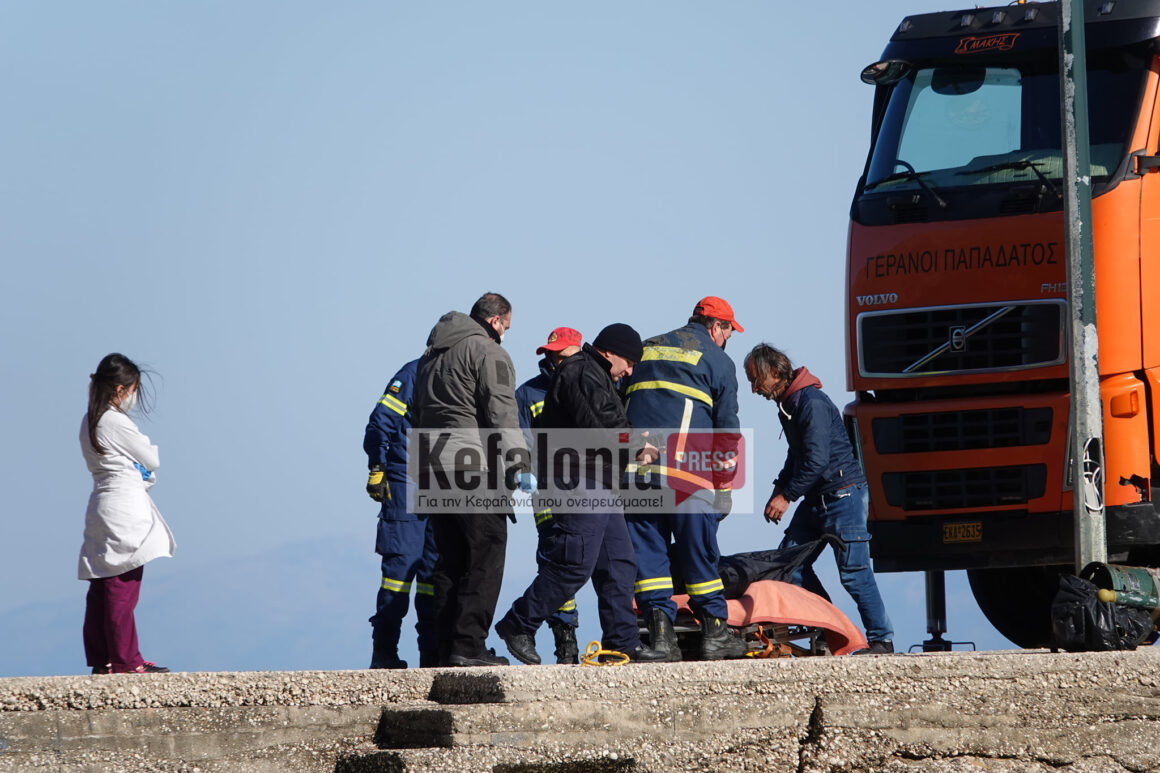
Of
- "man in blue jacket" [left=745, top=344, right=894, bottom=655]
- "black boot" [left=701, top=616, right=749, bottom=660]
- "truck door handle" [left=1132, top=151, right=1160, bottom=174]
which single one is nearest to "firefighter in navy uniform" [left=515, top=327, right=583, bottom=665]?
"black boot" [left=701, top=616, right=749, bottom=660]

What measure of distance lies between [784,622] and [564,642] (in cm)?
132

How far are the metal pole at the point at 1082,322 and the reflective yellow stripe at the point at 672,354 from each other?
2025 millimetres

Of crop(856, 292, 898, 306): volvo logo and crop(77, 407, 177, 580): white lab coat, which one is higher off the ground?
crop(856, 292, 898, 306): volvo logo

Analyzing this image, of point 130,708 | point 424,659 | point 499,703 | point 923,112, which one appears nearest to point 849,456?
point 923,112

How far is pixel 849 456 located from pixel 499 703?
179 inches

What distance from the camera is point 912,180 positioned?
850 centimetres

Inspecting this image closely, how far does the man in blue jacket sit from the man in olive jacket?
2.36 m

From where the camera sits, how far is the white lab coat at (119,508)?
666cm

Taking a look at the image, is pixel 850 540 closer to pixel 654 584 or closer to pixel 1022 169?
pixel 654 584

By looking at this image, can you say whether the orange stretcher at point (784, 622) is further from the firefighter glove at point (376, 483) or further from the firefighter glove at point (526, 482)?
the firefighter glove at point (376, 483)

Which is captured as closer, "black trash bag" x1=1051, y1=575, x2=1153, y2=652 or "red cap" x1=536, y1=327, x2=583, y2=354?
"black trash bag" x1=1051, y1=575, x2=1153, y2=652

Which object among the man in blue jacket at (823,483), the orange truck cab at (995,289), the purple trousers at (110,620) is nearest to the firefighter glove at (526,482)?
the purple trousers at (110,620)

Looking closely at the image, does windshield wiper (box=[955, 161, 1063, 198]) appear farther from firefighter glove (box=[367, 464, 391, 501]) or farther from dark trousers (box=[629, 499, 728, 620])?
firefighter glove (box=[367, 464, 391, 501])

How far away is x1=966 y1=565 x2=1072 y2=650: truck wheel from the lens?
1002cm
